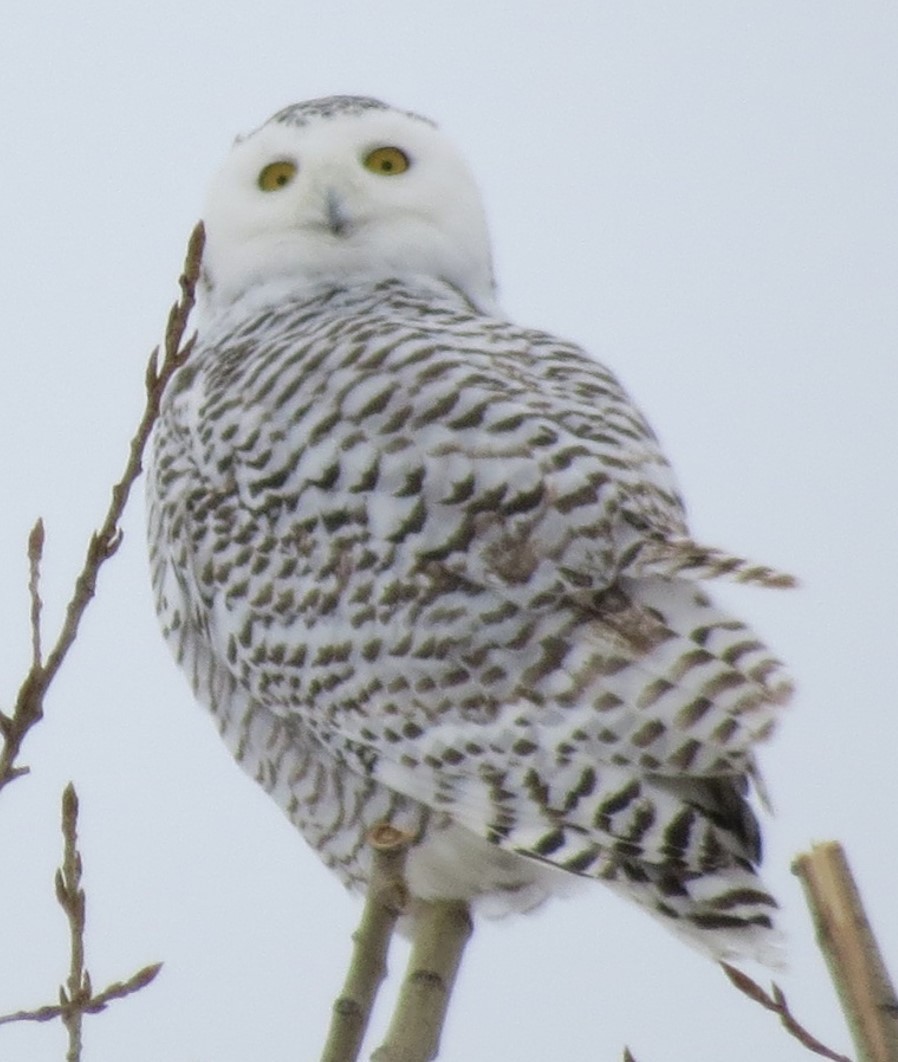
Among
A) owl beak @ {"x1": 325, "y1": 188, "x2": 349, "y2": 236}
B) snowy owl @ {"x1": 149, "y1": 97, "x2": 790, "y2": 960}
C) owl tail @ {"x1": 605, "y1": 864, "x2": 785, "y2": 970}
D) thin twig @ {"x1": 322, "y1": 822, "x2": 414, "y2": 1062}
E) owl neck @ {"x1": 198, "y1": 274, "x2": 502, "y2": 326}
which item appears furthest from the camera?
owl beak @ {"x1": 325, "y1": 188, "x2": 349, "y2": 236}

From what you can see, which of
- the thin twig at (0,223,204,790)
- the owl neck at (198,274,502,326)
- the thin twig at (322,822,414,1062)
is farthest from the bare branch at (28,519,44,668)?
the owl neck at (198,274,502,326)

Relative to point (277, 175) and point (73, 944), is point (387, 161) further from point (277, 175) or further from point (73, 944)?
point (73, 944)

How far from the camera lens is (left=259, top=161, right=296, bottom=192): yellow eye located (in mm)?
4477

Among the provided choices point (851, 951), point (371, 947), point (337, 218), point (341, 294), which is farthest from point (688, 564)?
point (337, 218)

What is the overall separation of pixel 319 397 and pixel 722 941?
4.17ft

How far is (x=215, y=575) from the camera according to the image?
12.0ft

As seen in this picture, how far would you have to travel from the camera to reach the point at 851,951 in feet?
6.37

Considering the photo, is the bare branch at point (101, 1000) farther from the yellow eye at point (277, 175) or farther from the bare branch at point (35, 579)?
the yellow eye at point (277, 175)

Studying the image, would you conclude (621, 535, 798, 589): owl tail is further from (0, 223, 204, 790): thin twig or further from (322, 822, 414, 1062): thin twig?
(0, 223, 204, 790): thin twig

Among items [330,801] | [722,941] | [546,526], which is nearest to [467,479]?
[546,526]

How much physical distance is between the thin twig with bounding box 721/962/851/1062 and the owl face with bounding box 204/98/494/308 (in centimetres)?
235

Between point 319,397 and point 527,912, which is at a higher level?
point 319,397

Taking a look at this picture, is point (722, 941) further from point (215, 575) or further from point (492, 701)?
point (215, 575)

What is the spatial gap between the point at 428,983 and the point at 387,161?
2.24 m
